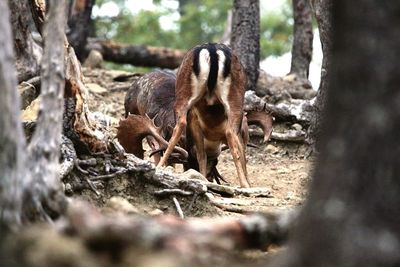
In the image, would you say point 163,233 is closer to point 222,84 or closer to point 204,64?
point 204,64

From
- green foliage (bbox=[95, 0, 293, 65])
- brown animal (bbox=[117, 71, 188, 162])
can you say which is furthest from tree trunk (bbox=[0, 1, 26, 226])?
green foliage (bbox=[95, 0, 293, 65])

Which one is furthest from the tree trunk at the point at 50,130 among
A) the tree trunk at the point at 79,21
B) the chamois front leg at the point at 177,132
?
the tree trunk at the point at 79,21

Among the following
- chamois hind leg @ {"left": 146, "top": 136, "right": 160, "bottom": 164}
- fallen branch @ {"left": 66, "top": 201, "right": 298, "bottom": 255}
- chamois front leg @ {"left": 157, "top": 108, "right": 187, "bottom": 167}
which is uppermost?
fallen branch @ {"left": 66, "top": 201, "right": 298, "bottom": 255}

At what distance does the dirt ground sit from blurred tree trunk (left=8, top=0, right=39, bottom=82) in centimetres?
243

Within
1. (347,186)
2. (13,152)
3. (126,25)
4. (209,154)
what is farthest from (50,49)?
(126,25)

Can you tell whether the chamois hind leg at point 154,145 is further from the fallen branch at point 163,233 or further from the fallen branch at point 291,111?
the fallen branch at point 163,233

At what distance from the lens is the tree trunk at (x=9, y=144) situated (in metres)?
4.11

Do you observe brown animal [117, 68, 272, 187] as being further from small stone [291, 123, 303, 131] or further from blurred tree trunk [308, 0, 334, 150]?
small stone [291, 123, 303, 131]

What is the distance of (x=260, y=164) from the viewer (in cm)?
1381

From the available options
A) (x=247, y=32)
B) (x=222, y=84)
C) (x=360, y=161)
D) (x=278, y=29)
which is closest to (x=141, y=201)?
(x=222, y=84)

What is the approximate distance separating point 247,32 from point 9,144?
11134 millimetres

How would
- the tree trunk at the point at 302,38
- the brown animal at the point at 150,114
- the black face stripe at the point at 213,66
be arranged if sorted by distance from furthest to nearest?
the tree trunk at the point at 302,38
the brown animal at the point at 150,114
the black face stripe at the point at 213,66

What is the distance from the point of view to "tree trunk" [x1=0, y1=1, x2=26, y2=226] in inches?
162

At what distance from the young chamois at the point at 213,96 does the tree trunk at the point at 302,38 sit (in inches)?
229
